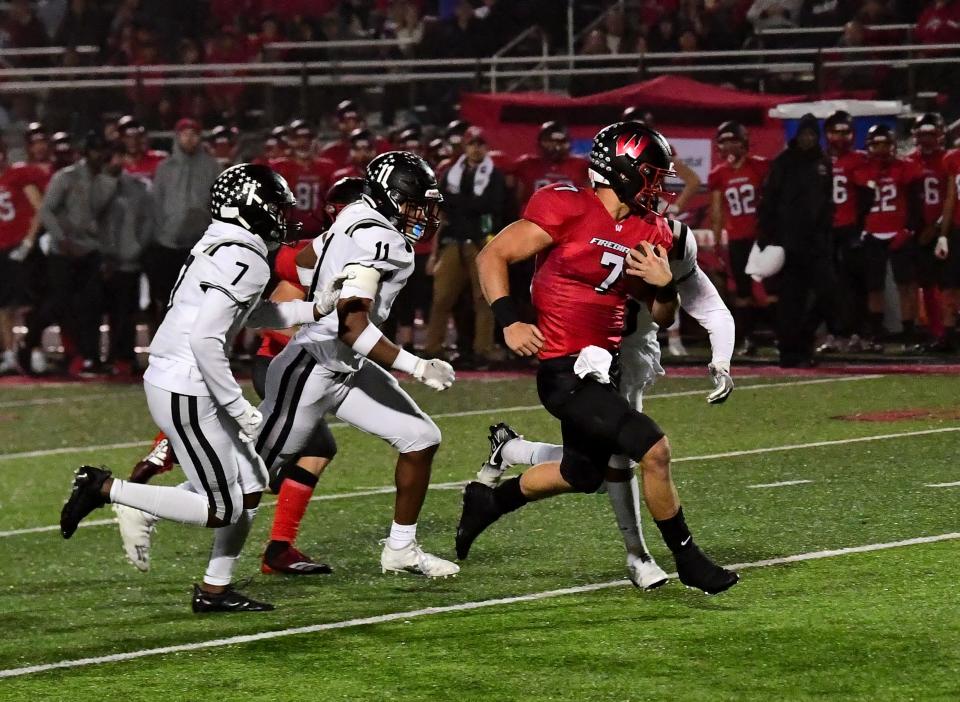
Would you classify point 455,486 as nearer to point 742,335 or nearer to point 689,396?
point 689,396

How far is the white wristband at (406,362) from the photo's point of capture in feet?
22.2

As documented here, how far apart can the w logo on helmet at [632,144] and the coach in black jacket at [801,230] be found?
292 inches

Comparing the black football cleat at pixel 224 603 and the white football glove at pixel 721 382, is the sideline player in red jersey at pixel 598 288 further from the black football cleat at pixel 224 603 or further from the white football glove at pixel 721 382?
the black football cleat at pixel 224 603

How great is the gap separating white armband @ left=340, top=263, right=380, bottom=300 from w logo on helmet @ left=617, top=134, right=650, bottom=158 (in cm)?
105

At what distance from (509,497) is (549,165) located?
788 cm

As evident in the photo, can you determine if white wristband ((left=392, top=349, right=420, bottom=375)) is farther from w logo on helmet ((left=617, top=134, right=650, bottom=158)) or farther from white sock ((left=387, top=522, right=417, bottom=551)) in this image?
w logo on helmet ((left=617, top=134, right=650, bottom=158))

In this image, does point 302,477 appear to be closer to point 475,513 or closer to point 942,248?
point 475,513

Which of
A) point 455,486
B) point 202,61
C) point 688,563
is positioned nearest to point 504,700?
point 688,563

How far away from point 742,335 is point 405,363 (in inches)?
340

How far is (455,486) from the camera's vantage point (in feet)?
32.3

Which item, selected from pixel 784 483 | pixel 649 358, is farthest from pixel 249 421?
pixel 784 483

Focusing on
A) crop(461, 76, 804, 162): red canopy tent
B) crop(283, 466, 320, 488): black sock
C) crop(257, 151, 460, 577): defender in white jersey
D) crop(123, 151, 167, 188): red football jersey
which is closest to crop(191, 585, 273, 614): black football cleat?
crop(257, 151, 460, 577): defender in white jersey

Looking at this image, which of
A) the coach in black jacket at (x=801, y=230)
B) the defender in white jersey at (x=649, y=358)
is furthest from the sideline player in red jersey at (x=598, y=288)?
the coach in black jacket at (x=801, y=230)

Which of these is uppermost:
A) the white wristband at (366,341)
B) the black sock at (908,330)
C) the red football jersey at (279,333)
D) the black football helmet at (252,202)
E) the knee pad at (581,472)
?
the black football helmet at (252,202)
